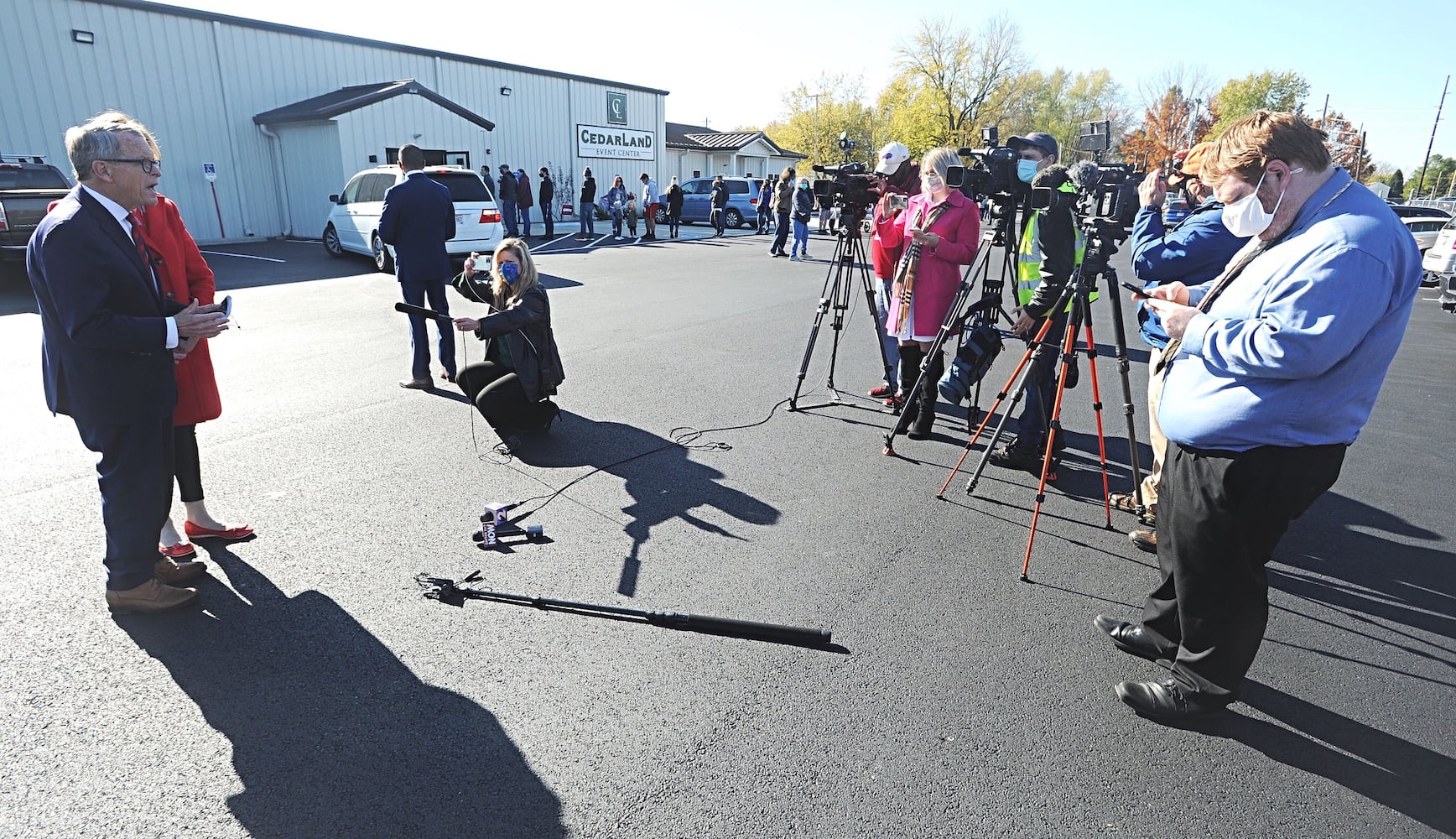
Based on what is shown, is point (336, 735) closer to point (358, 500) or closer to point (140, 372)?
point (140, 372)

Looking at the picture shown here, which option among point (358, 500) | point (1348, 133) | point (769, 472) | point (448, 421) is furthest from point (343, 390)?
point (1348, 133)

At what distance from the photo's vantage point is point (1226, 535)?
247 cm

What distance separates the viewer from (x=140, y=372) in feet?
10.1

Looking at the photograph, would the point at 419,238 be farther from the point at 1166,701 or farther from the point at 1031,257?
the point at 1166,701

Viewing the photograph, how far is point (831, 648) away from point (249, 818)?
2.05 meters

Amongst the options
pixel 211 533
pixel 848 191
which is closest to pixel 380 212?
pixel 848 191

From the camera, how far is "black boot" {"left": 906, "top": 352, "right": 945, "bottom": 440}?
5.41 metres

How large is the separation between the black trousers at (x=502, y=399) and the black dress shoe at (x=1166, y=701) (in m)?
3.96

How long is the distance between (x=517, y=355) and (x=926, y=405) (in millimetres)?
2908

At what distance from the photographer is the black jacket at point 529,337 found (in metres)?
5.06

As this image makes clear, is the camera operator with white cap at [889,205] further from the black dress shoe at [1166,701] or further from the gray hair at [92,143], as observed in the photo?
the gray hair at [92,143]

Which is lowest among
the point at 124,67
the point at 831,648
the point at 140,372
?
the point at 831,648

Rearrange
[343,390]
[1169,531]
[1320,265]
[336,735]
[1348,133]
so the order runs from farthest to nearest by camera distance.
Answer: [1348,133] → [343,390] → [1169,531] → [336,735] → [1320,265]

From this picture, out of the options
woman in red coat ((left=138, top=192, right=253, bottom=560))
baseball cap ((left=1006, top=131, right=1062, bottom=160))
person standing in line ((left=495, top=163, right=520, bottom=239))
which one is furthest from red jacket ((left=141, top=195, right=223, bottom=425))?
person standing in line ((left=495, top=163, right=520, bottom=239))
